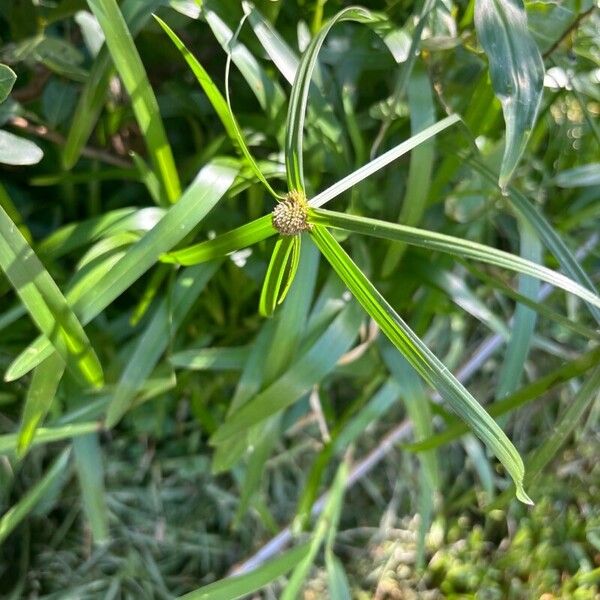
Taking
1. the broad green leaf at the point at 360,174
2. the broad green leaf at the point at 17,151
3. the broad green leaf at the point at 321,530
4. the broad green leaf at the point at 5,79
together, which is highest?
the broad green leaf at the point at 5,79

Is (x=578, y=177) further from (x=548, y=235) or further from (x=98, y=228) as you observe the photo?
(x=98, y=228)

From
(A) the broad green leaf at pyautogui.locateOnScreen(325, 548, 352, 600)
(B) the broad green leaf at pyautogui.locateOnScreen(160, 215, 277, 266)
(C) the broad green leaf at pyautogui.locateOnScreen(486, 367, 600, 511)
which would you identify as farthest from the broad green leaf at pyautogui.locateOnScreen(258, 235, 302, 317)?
(A) the broad green leaf at pyautogui.locateOnScreen(325, 548, 352, 600)

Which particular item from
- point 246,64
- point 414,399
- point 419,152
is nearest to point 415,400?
point 414,399

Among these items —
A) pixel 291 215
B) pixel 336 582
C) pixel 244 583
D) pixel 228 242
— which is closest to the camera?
pixel 291 215

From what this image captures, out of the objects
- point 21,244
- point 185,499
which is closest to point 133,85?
point 21,244

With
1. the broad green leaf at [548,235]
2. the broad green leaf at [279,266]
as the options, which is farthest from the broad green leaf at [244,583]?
the broad green leaf at [548,235]

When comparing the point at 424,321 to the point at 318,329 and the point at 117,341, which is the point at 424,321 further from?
the point at 117,341

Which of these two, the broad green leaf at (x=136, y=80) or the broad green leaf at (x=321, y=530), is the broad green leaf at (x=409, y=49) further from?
the broad green leaf at (x=321, y=530)

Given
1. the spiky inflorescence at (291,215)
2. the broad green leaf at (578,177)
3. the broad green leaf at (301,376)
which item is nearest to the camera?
the spiky inflorescence at (291,215)
